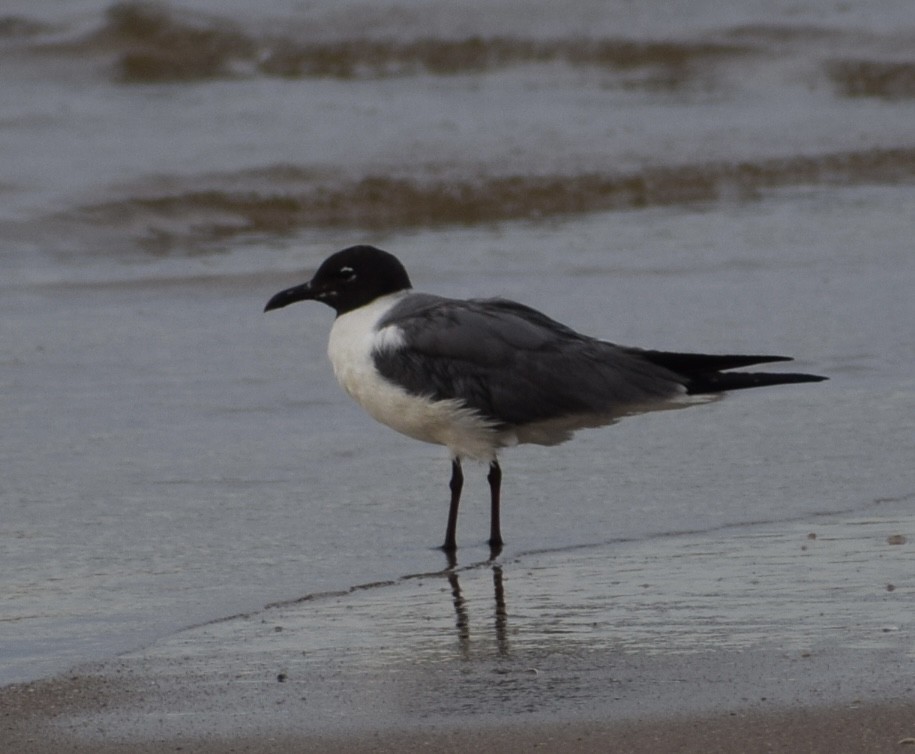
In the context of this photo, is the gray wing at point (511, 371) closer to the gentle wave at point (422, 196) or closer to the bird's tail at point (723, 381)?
the bird's tail at point (723, 381)

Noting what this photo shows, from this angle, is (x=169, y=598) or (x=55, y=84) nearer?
(x=169, y=598)

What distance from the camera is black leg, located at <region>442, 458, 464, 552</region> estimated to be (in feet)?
15.5

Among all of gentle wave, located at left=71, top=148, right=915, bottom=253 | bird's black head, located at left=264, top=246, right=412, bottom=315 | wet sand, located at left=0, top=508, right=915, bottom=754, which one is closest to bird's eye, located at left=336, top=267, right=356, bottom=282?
bird's black head, located at left=264, top=246, right=412, bottom=315

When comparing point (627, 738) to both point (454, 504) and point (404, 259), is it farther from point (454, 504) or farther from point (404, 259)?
point (404, 259)

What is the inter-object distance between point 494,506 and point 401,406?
39 centimetres

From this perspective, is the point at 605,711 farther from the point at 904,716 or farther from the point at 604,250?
the point at 604,250

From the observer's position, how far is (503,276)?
8.52m

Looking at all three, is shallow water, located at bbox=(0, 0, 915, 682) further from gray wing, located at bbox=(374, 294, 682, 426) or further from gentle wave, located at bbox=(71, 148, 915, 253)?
gray wing, located at bbox=(374, 294, 682, 426)

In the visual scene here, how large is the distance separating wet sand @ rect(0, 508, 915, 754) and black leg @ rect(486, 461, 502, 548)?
0.64ft

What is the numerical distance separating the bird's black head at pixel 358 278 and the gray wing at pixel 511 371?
0.28 metres

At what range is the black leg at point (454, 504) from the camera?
4730 millimetres

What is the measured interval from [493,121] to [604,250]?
4.26m

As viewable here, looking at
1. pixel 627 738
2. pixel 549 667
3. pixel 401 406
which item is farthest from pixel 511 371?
pixel 627 738

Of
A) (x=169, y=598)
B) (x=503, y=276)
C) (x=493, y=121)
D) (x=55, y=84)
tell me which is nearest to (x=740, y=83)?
(x=493, y=121)
